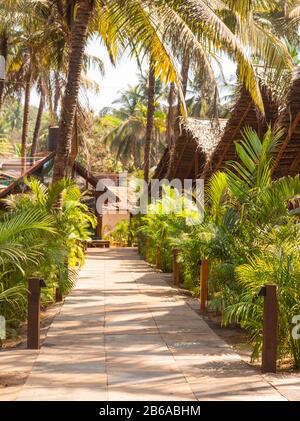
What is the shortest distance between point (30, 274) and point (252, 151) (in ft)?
11.5

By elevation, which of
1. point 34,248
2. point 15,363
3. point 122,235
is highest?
point 34,248

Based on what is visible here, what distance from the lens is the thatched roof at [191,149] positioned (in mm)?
18312

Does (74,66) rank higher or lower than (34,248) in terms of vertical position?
higher

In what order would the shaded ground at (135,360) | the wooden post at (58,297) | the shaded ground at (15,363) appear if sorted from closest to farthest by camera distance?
the shaded ground at (135,360)
the shaded ground at (15,363)
the wooden post at (58,297)

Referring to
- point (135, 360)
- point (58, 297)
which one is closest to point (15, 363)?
point (135, 360)

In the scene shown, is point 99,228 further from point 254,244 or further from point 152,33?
point 254,244

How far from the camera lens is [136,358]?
7473 mm

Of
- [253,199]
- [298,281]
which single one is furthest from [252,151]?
[298,281]

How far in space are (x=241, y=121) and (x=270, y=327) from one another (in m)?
9.01

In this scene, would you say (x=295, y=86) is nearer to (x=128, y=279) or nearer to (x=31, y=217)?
(x=31, y=217)

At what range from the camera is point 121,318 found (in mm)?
10219

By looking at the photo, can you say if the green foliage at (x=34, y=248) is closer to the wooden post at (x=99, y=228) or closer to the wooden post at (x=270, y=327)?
the wooden post at (x=270, y=327)

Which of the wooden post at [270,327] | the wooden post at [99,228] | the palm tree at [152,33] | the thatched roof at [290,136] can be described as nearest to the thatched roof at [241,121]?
the thatched roof at [290,136]

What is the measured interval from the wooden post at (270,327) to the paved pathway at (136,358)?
191 mm
